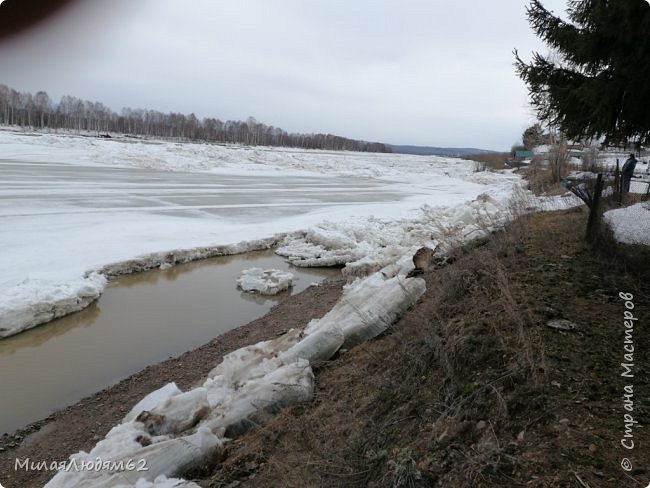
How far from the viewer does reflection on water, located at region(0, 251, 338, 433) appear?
6.12 meters

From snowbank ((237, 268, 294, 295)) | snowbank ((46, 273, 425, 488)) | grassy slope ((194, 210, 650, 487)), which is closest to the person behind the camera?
grassy slope ((194, 210, 650, 487))

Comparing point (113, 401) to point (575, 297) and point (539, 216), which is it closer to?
point (575, 297)

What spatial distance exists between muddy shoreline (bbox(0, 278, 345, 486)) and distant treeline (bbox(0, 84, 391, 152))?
238 feet

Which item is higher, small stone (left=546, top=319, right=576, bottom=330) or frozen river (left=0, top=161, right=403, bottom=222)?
small stone (left=546, top=319, right=576, bottom=330)

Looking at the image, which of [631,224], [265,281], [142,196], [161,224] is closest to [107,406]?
[265,281]

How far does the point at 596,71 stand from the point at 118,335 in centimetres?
849

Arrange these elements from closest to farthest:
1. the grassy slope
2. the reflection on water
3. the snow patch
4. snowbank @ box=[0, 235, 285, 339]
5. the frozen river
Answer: the grassy slope
the snow patch
the reflection on water
snowbank @ box=[0, 235, 285, 339]
the frozen river

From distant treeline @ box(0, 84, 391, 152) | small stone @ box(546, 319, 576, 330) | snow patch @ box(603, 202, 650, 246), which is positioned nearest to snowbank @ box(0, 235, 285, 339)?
small stone @ box(546, 319, 576, 330)

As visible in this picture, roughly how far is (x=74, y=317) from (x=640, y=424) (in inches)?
357

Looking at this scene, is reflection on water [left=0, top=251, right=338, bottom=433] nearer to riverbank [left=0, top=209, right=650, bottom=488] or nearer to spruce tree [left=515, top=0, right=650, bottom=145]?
riverbank [left=0, top=209, right=650, bottom=488]

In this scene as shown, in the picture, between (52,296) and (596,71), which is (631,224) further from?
(52,296)

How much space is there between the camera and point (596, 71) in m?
5.01

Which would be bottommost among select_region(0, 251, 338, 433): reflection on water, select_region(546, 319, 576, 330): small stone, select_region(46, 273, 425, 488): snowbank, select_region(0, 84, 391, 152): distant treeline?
select_region(0, 251, 338, 433): reflection on water

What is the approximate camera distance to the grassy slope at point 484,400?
8.81 feet
